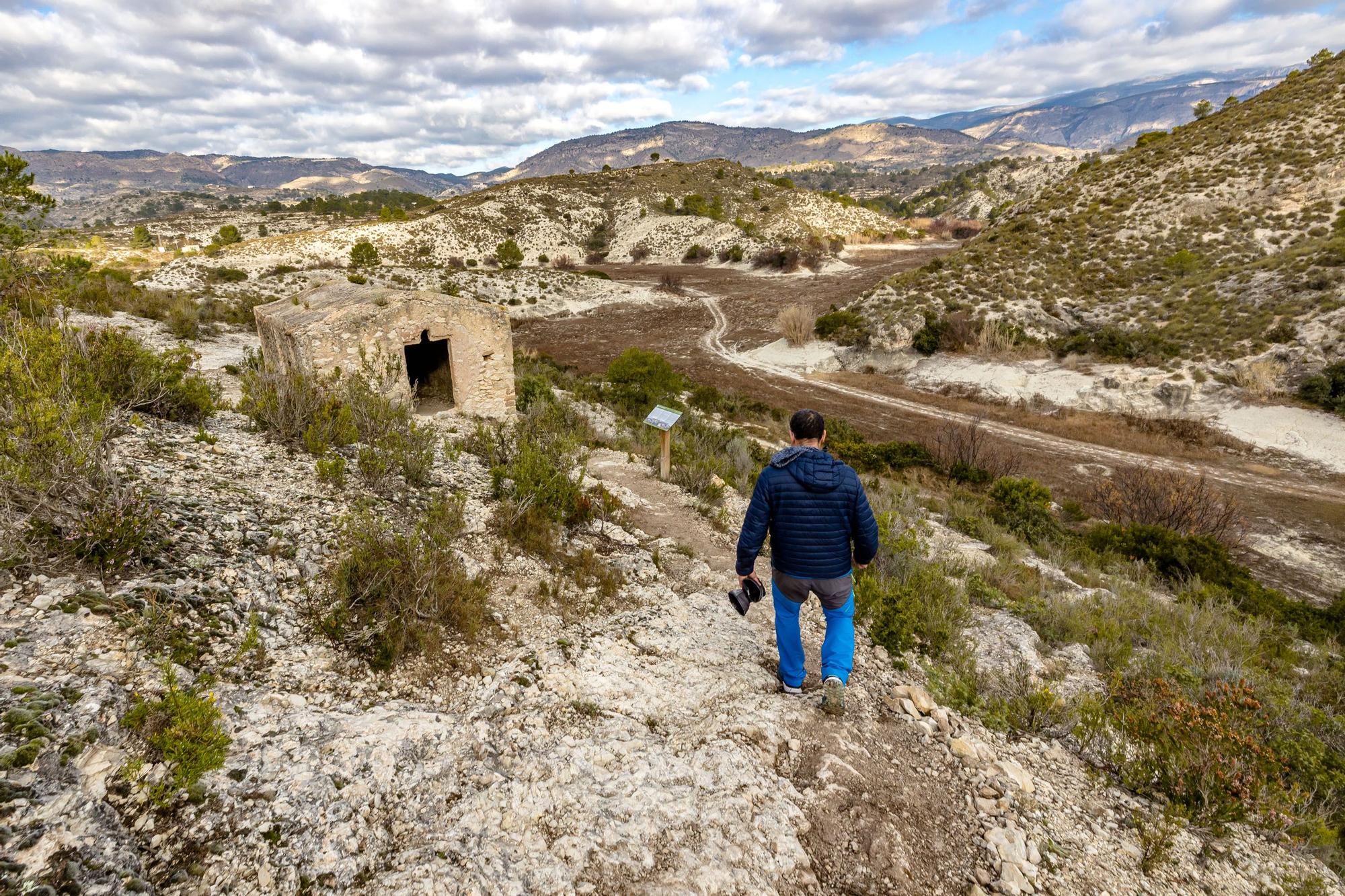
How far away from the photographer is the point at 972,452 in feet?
50.0

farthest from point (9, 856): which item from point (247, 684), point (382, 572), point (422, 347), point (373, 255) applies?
point (373, 255)

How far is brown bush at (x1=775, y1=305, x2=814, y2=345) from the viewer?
2759 centimetres

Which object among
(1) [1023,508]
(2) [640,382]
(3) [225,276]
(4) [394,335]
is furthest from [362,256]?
(1) [1023,508]

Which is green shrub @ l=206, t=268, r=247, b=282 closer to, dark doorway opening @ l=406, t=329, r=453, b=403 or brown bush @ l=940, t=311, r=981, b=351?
dark doorway opening @ l=406, t=329, r=453, b=403

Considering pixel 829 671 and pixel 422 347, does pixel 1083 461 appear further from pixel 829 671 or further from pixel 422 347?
pixel 422 347

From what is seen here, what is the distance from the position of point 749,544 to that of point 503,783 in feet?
7.16

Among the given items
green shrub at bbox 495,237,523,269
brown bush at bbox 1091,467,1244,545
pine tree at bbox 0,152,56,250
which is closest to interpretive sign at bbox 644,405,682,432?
pine tree at bbox 0,152,56,250

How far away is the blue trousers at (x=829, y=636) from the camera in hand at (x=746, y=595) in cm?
13

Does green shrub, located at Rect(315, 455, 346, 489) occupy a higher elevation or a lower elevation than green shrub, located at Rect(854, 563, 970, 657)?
higher

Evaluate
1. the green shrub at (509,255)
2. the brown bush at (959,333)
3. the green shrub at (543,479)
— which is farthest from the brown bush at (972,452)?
the green shrub at (509,255)

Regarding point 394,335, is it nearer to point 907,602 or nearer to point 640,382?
point 640,382

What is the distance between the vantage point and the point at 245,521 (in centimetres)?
507

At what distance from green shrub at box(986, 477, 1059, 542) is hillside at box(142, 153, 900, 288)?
146ft

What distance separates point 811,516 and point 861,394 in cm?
1947
